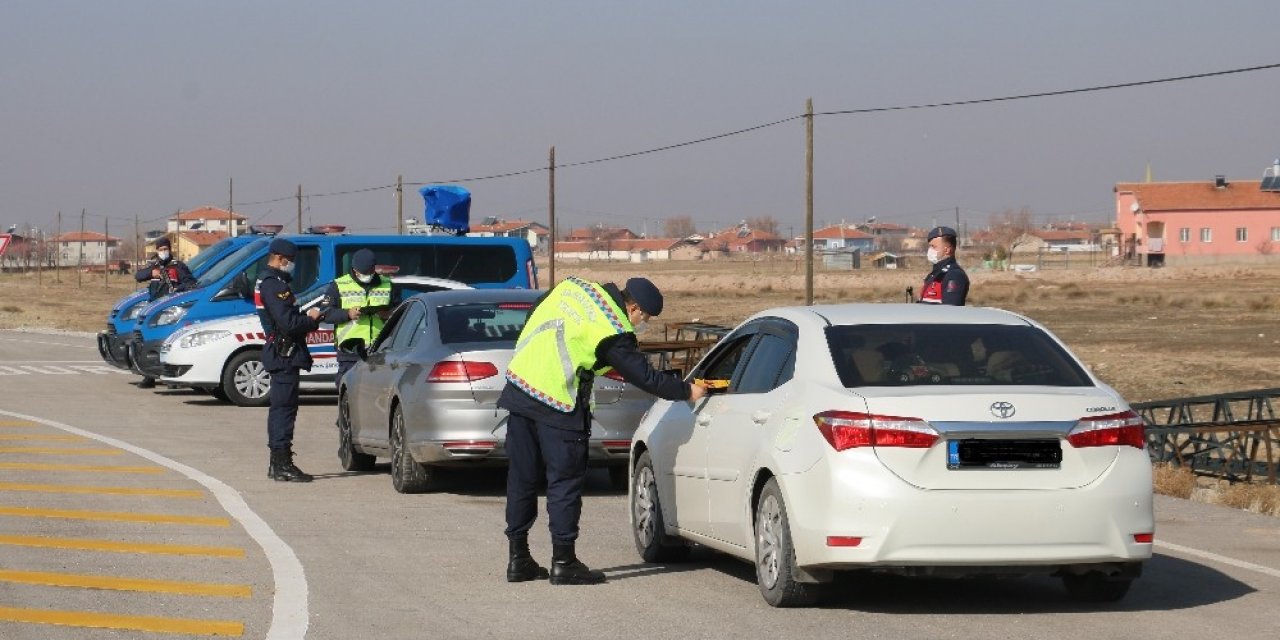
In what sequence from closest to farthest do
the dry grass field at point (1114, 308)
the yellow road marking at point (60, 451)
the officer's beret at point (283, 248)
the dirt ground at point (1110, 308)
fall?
1. the officer's beret at point (283, 248)
2. the yellow road marking at point (60, 451)
3. the dry grass field at point (1114, 308)
4. the dirt ground at point (1110, 308)

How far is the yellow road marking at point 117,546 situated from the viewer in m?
10.9

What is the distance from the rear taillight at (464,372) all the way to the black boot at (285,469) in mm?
2072

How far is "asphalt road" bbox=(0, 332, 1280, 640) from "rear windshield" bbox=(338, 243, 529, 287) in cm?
836

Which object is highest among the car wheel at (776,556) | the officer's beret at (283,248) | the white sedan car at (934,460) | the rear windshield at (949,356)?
the officer's beret at (283,248)

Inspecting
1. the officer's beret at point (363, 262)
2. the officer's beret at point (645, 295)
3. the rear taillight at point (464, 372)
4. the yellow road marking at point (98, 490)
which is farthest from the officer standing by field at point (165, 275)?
the officer's beret at point (645, 295)

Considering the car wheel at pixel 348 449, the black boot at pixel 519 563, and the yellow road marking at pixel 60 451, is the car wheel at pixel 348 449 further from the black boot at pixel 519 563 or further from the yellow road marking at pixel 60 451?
the black boot at pixel 519 563

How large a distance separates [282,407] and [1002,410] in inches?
323

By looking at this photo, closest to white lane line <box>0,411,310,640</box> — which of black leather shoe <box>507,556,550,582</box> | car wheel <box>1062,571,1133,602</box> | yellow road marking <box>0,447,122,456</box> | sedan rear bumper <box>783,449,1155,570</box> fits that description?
yellow road marking <box>0,447,122,456</box>

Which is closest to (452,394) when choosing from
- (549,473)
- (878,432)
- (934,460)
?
(549,473)

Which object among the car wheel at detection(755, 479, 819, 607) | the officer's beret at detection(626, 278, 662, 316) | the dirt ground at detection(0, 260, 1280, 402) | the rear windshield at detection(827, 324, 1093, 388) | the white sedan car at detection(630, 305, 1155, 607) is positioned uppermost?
the officer's beret at detection(626, 278, 662, 316)

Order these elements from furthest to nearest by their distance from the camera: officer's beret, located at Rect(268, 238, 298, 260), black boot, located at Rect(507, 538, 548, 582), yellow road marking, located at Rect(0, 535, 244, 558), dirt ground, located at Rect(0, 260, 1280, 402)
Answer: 1. dirt ground, located at Rect(0, 260, 1280, 402)
2. officer's beret, located at Rect(268, 238, 298, 260)
3. yellow road marking, located at Rect(0, 535, 244, 558)
4. black boot, located at Rect(507, 538, 548, 582)

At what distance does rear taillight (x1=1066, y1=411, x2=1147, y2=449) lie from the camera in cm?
841

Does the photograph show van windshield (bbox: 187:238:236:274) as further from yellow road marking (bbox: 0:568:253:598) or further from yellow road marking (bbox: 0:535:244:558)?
yellow road marking (bbox: 0:568:253:598)

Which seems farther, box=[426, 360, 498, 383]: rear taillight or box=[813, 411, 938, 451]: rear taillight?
box=[426, 360, 498, 383]: rear taillight
